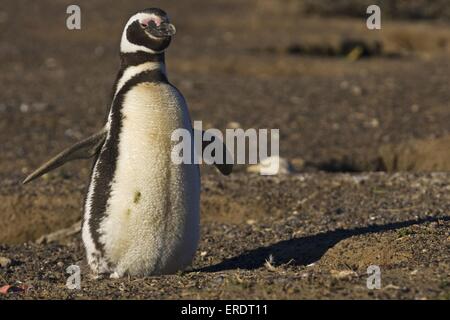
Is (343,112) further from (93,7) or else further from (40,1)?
(40,1)

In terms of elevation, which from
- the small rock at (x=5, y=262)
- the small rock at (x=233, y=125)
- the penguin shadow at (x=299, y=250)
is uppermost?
the small rock at (x=233, y=125)

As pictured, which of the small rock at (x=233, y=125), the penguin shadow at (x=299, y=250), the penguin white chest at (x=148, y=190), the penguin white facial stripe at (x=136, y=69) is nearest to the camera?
the penguin white chest at (x=148, y=190)

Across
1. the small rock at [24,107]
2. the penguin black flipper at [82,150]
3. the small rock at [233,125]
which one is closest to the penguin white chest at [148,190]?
the penguin black flipper at [82,150]

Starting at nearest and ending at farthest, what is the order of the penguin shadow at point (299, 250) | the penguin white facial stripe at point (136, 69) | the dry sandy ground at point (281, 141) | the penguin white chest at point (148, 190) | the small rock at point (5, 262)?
the dry sandy ground at point (281, 141), the penguin white chest at point (148, 190), the penguin white facial stripe at point (136, 69), the penguin shadow at point (299, 250), the small rock at point (5, 262)

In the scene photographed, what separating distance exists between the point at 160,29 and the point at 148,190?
0.71 meters

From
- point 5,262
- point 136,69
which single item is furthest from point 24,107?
point 136,69

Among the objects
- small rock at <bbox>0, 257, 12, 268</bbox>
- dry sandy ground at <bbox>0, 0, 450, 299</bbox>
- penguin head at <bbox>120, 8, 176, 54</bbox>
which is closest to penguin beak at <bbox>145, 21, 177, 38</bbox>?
penguin head at <bbox>120, 8, 176, 54</bbox>

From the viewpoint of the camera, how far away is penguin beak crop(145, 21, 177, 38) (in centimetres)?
461

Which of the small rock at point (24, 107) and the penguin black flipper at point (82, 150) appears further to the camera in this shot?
the small rock at point (24, 107)

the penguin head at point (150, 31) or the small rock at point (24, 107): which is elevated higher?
the penguin head at point (150, 31)

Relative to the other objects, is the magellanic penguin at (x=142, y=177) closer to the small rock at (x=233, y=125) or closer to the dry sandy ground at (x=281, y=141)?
the dry sandy ground at (x=281, y=141)

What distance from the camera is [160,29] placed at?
15.1ft

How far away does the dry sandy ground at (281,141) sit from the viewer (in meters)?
4.34

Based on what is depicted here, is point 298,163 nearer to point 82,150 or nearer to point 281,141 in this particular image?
point 281,141
